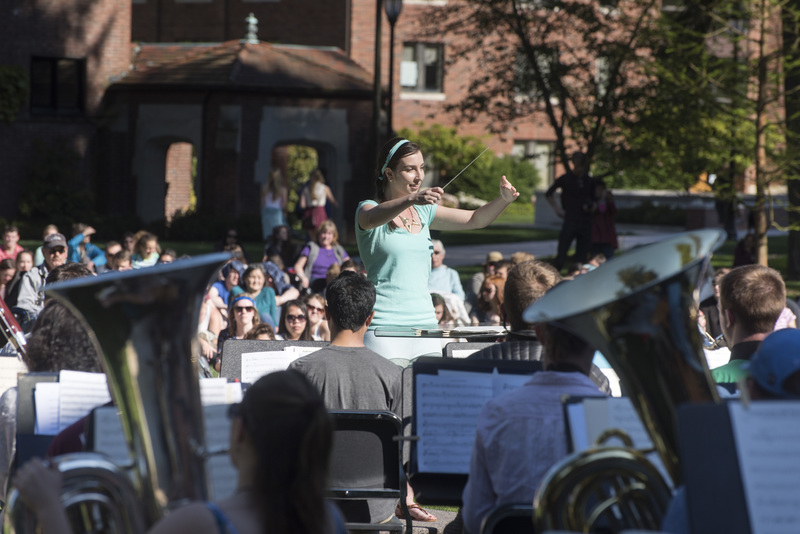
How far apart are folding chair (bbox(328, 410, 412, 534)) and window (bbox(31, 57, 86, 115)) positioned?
21.8 metres

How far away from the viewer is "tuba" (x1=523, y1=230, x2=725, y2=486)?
2604mm

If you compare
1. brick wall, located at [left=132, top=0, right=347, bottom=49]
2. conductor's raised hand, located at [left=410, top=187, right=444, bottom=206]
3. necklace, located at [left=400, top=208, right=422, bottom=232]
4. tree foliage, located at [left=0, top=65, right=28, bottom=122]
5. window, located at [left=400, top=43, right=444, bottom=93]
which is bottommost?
necklace, located at [left=400, top=208, right=422, bottom=232]

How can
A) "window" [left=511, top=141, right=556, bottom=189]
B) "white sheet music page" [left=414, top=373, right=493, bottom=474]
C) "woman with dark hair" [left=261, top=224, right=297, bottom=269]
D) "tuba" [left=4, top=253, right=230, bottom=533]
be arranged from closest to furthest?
"tuba" [left=4, top=253, right=230, bottom=533], "white sheet music page" [left=414, top=373, right=493, bottom=474], "woman with dark hair" [left=261, top=224, right=297, bottom=269], "window" [left=511, top=141, right=556, bottom=189]

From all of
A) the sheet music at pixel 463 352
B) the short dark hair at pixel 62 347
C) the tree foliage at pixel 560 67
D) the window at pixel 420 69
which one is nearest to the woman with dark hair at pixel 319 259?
the tree foliage at pixel 560 67

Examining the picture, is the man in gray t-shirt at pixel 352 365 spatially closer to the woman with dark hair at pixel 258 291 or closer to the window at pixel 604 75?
the woman with dark hair at pixel 258 291

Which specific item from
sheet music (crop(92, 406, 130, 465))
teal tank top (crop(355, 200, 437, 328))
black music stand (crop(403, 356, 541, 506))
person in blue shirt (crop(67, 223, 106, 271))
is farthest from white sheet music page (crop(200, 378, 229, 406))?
person in blue shirt (crop(67, 223, 106, 271))

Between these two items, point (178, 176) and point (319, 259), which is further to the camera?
point (178, 176)

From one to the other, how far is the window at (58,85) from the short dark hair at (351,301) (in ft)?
70.1

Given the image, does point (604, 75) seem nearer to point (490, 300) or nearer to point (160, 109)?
point (490, 300)

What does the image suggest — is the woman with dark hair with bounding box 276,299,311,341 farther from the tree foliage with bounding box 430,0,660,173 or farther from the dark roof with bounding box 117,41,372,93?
the dark roof with bounding box 117,41,372,93

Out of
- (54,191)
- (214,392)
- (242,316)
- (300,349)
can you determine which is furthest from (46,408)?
(54,191)

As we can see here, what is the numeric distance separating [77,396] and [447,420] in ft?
4.43

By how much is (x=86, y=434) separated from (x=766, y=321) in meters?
2.84

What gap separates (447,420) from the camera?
12.8 feet
